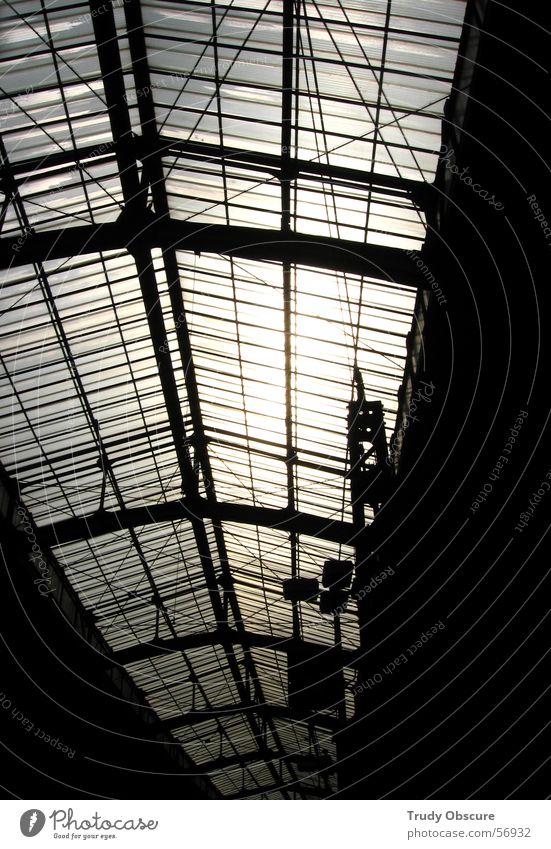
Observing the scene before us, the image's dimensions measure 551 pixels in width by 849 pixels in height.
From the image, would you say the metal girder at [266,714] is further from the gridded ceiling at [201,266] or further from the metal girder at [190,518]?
the metal girder at [190,518]

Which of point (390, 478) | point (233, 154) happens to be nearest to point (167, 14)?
point (233, 154)

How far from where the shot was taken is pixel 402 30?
15.2 m

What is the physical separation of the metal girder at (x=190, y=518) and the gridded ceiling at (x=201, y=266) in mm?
126

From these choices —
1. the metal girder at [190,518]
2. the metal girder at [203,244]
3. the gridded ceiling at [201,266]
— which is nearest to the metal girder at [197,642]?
the gridded ceiling at [201,266]

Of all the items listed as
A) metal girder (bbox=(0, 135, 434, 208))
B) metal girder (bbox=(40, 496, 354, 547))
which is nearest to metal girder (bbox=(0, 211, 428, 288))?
metal girder (bbox=(0, 135, 434, 208))

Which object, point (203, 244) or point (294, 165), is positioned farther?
point (203, 244)

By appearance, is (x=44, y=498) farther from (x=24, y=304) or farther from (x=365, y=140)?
(x=365, y=140)

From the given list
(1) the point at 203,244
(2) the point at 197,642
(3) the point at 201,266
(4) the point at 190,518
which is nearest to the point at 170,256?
(3) the point at 201,266

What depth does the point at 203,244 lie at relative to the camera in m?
19.4

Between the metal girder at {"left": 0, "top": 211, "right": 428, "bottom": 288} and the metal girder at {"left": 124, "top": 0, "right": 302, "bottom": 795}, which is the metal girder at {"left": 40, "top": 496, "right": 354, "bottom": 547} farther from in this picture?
the metal girder at {"left": 0, "top": 211, "right": 428, "bottom": 288}

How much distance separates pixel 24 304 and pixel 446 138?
13183 mm

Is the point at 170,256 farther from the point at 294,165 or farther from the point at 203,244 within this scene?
the point at 294,165

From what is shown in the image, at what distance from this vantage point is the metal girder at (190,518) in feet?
94.7

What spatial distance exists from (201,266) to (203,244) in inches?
151
